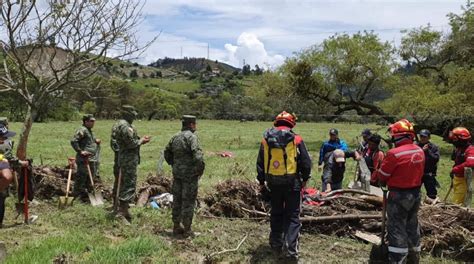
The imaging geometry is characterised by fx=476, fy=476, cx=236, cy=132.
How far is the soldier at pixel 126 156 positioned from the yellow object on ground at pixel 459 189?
6.13 m

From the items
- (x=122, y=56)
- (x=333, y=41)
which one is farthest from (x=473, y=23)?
(x=122, y=56)

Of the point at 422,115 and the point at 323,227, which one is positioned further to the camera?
the point at 422,115

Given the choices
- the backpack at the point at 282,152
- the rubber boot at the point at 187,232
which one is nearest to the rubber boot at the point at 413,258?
the backpack at the point at 282,152

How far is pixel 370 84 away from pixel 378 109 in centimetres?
170

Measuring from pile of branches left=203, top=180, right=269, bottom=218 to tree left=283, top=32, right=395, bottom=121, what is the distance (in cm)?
1982

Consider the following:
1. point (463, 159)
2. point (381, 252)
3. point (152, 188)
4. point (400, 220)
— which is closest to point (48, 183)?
point (152, 188)

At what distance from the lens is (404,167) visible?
6043mm

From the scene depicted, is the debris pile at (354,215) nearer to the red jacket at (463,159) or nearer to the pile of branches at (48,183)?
the red jacket at (463,159)

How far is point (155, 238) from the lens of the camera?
729 cm

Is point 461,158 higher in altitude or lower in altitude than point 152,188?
higher

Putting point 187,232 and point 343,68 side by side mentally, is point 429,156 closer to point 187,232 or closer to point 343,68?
point 187,232

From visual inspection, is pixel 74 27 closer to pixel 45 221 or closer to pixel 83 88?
pixel 83 88

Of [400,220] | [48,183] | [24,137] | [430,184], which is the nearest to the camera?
[400,220]

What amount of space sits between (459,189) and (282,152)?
15.1 ft
